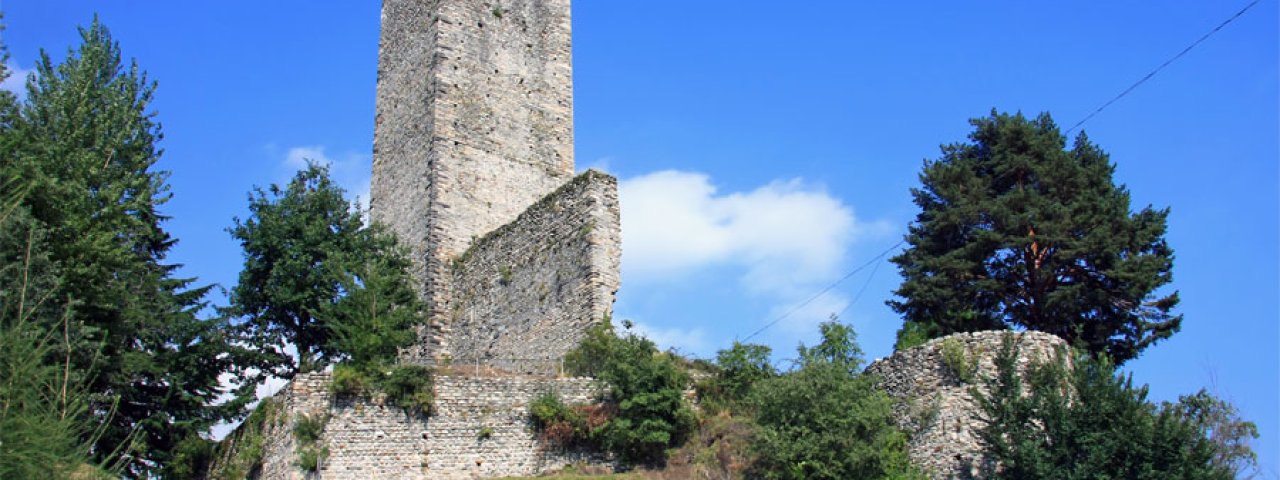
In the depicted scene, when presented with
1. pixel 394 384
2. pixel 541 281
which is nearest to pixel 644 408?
pixel 394 384

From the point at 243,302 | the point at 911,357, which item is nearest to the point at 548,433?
the point at 911,357

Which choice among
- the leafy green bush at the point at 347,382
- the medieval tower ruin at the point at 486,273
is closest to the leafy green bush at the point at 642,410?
the medieval tower ruin at the point at 486,273

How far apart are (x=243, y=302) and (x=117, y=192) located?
3.24 m

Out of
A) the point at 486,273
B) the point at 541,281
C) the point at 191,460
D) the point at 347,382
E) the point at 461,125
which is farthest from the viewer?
the point at 461,125

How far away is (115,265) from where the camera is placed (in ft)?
66.0

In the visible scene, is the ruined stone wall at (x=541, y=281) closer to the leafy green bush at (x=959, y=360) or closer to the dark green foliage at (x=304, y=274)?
the dark green foliage at (x=304, y=274)

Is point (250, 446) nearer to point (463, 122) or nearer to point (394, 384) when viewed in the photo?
point (394, 384)

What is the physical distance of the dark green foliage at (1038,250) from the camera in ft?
78.8

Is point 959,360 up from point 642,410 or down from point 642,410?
up

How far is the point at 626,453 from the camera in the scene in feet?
63.9

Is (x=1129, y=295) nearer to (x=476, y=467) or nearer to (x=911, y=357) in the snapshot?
(x=911, y=357)

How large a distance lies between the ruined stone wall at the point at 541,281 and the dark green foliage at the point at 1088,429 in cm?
780

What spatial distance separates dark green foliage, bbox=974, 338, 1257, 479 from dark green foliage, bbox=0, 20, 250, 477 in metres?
13.2

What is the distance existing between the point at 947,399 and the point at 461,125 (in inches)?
557
